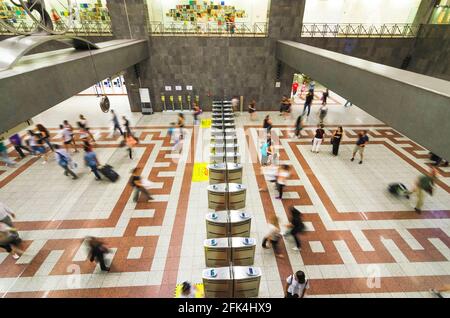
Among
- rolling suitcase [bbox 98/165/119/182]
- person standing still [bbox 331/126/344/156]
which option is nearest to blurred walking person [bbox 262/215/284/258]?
person standing still [bbox 331/126/344/156]

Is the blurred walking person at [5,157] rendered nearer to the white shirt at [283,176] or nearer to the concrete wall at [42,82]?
the concrete wall at [42,82]

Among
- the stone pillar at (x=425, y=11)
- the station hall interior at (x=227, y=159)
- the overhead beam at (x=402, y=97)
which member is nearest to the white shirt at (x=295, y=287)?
the station hall interior at (x=227, y=159)

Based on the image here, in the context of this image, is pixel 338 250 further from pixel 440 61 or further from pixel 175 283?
pixel 440 61

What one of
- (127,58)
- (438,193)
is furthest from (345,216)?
(127,58)

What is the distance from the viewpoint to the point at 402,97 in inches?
153

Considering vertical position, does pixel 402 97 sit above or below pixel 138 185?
above

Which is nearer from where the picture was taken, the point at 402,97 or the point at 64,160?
the point at 402,97

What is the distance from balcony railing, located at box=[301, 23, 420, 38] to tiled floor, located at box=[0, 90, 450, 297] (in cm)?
715

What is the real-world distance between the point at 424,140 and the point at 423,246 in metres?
4.39

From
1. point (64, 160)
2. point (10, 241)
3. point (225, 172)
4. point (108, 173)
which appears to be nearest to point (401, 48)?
point (225, 172)

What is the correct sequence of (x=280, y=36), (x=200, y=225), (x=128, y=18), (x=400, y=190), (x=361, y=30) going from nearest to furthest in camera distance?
1. (x=200, y=225)
2. (x=400, y=190)
3. (x=128, y=18)
4. (x=280, y=36)
5. (x=361, y=30)

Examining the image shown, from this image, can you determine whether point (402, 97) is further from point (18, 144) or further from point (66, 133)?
point (18, 144)

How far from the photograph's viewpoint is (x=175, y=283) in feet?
17.4

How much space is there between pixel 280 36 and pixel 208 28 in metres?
4.21
